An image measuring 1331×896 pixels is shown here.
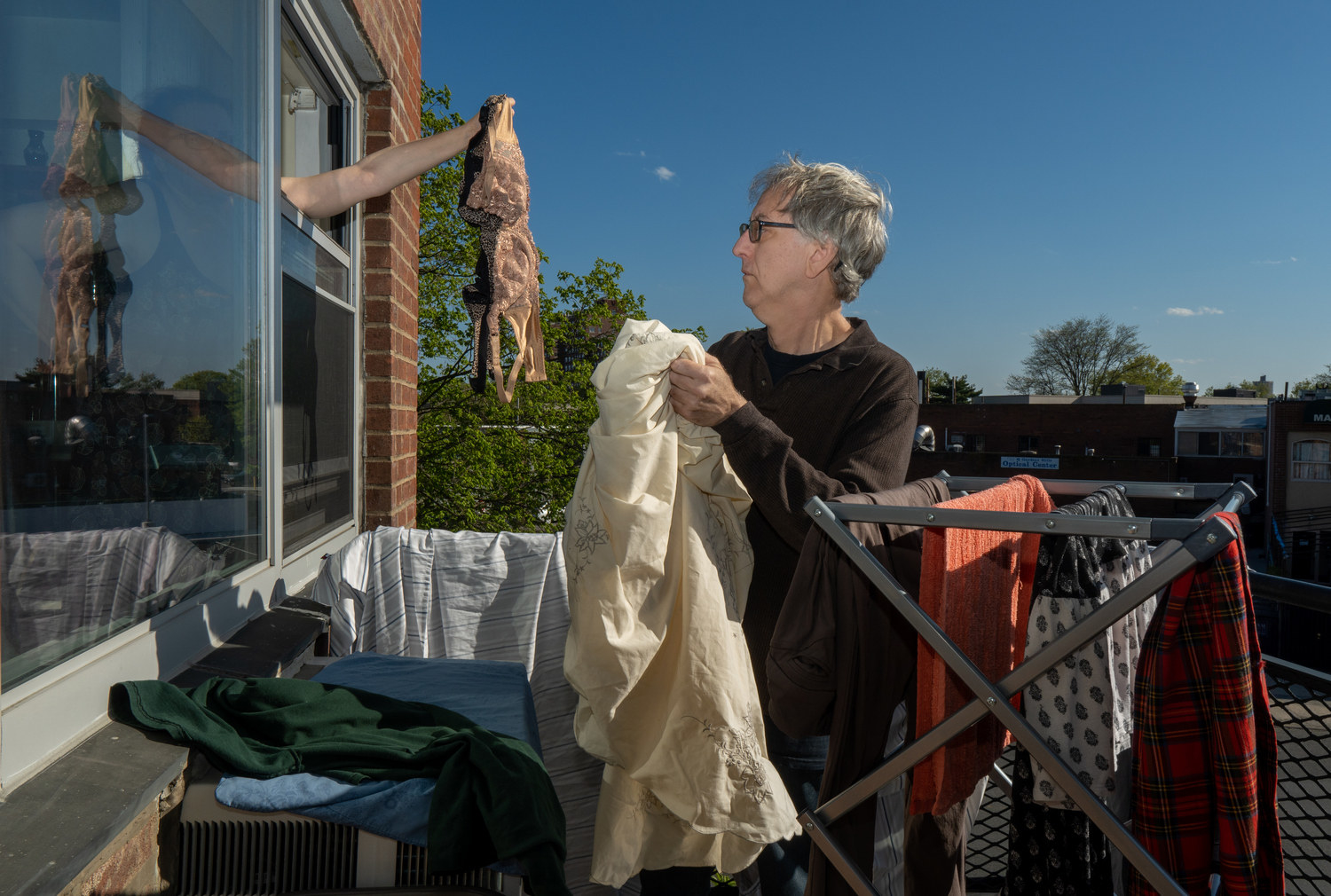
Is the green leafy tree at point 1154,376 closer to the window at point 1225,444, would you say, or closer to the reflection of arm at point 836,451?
the window at point 1225,444

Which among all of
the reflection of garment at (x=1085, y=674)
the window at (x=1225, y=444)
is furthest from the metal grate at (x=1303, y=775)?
the window at (x=1225, y=444)

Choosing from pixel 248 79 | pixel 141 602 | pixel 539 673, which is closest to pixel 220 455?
pixel 141 602

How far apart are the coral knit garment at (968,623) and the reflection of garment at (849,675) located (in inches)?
3.0

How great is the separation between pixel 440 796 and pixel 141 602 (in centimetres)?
91

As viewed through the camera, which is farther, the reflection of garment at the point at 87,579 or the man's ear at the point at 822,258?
the man's ear at the point at 822,258

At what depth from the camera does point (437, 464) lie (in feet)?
32.1

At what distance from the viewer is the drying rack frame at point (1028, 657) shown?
1.27 meters

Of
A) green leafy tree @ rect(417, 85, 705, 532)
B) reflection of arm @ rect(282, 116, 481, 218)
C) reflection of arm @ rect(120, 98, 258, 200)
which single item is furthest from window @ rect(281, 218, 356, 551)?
green leafy tree @ rect(417, 85, 705, 532)

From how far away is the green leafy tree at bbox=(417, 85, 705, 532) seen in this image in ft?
31.4

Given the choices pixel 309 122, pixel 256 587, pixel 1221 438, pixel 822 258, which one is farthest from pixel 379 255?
pixel 1221 438

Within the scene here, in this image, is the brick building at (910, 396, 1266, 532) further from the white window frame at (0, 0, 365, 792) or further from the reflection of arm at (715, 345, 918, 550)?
the reflection of arm at (715, 345, 918, 550)

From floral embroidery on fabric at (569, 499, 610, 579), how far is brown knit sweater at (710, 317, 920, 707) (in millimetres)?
324

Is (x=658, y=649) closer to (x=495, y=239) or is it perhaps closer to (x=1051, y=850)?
(x=1051, y=850)

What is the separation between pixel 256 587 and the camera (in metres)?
2.51
